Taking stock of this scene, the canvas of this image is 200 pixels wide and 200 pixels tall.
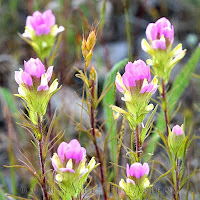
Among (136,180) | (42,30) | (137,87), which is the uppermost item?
(42,30)

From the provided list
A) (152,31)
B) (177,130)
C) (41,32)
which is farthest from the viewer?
(41,32)

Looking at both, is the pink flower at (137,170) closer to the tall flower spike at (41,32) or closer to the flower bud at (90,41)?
the flower bud at (90,41)

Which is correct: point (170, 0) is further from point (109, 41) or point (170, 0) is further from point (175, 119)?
point (175, 119)

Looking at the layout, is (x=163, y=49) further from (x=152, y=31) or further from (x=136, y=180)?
(x=136, y=180)

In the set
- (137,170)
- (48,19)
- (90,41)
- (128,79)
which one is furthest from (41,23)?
(137,170)

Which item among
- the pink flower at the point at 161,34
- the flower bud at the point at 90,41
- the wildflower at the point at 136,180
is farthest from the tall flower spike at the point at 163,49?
the wildflower at the point at 136,180

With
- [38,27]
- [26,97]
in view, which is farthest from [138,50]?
[26,97]

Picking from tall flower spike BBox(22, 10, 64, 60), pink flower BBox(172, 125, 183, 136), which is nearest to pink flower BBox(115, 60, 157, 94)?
pink flower BBox(172, 125, 183, 136)
